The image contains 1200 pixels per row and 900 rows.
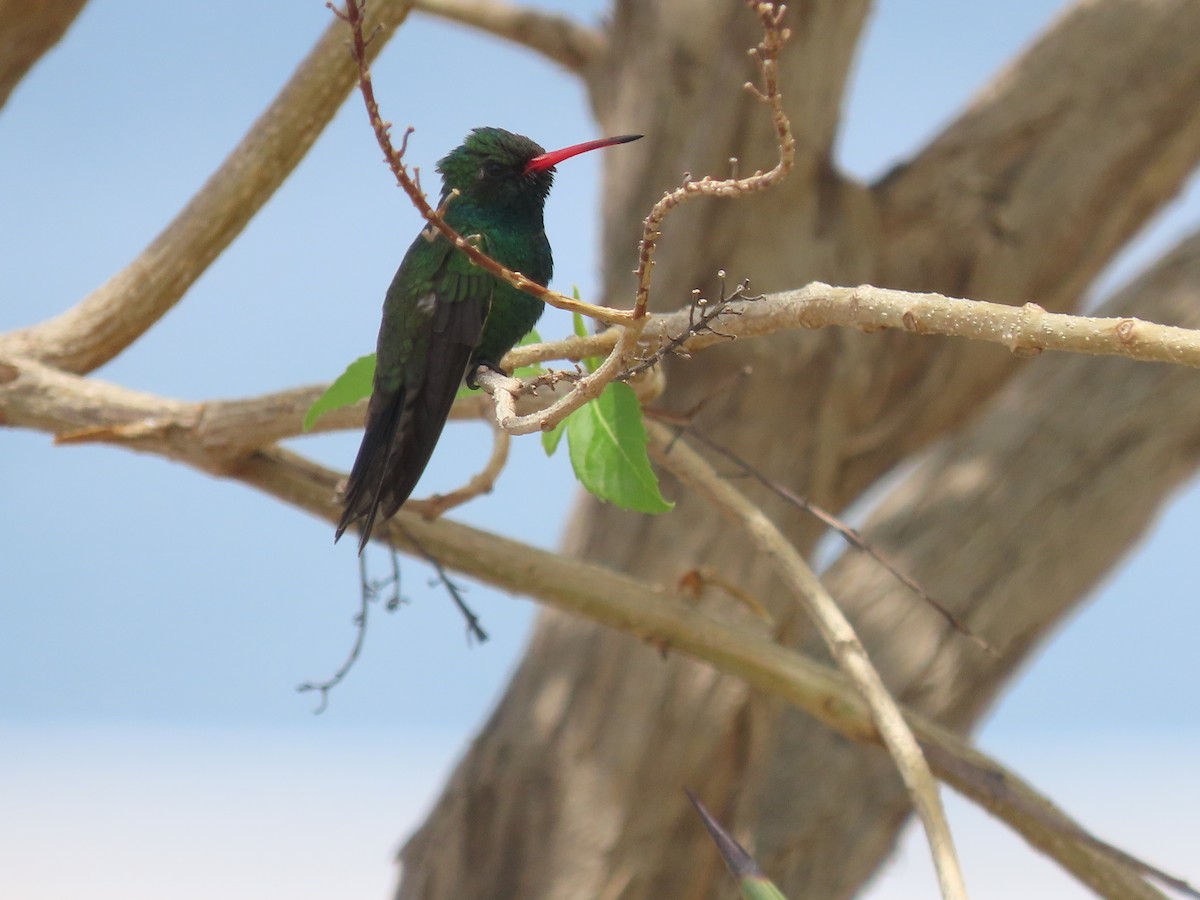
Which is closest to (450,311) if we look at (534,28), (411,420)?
(411,420)

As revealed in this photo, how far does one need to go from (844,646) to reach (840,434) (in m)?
2.39

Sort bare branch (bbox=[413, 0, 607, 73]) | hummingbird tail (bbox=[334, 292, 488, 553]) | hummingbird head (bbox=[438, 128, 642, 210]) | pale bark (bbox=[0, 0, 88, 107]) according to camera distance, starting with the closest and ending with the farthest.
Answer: hummingbird tail (bbox=[334, 292, 488, 553]) < hummingbird head (bbox=[438, 128, 642, 210]) < pale bark (bbox=[0, 0, 88, 107]) < bare branch (bbox=[413, 0, 607, 73])

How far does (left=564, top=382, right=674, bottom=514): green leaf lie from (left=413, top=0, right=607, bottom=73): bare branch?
3410 mm

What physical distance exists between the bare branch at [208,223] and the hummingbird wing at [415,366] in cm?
67

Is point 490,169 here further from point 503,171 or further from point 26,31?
point 26,31

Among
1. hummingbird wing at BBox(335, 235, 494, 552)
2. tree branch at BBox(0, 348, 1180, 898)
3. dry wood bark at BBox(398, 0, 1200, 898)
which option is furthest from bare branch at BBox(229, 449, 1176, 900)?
dry wood bark at BBox(398, 0, 1200, 898)

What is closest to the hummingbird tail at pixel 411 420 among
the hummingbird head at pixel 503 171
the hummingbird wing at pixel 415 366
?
the hummingbird wing at pixel 415 366

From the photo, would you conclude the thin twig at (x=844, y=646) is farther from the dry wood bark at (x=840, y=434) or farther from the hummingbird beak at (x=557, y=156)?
the dry wood bark at (x=840, y=434)

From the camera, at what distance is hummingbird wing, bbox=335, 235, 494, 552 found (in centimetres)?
187

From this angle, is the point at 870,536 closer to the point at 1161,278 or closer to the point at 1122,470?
the point at 1122,470

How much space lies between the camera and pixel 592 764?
4234 mm

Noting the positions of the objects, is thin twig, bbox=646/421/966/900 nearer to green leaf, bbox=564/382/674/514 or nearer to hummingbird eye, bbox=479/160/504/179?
green leaf, bbox=564/382/674/514

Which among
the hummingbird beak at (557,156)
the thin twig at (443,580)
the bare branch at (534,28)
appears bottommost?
the thin twig at (443,580)

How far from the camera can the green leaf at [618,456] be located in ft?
6.48
